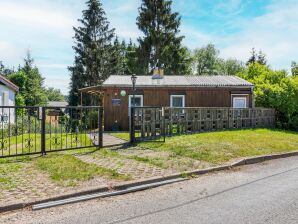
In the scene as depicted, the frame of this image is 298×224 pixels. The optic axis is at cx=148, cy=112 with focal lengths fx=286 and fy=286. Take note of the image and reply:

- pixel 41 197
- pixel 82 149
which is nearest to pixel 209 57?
pixel 82 149

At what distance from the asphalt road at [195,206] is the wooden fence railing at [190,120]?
5327 mm

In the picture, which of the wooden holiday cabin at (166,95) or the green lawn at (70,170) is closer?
the green lawn at (70,170)

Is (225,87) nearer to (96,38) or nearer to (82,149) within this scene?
(82,149)

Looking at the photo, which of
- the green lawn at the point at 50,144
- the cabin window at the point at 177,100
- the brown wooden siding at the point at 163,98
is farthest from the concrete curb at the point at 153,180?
the cabin window at the point at 177,100

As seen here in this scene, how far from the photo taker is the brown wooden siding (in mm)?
18156

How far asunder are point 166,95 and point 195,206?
1443 centimetres

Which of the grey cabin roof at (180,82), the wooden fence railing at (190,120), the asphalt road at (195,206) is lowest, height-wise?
the asphalt road at (195,206)

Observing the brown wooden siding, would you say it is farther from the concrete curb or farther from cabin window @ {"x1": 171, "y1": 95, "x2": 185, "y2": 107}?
the concrete curb

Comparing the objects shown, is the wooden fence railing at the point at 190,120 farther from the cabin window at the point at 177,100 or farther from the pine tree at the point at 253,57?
the pine tree at the point at 253,57

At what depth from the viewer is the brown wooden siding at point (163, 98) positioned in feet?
59.6

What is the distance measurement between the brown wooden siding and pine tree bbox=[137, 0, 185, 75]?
15.7 metres

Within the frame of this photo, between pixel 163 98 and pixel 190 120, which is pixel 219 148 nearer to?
pixel 190 120

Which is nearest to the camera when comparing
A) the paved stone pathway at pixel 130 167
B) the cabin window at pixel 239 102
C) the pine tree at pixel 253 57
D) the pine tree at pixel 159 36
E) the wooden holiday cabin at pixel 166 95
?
the paved stone pathway at pixel 130 167

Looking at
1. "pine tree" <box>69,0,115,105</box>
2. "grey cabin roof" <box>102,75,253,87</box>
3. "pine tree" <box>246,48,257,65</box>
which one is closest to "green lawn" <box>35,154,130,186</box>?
"grey cabin roof" <box>102,75,253,87</box>
